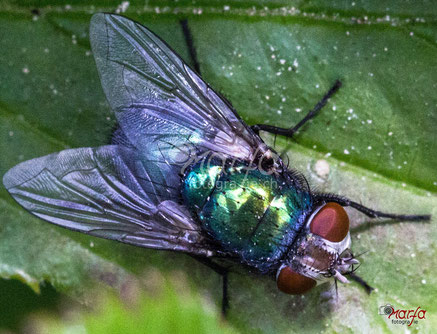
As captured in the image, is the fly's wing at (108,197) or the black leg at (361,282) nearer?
the fly's wing at (108,197)

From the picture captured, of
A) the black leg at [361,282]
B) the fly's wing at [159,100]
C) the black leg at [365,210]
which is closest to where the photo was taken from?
the fly's wing at [159,100]

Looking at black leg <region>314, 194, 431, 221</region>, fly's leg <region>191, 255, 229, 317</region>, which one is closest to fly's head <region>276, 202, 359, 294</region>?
black leg <region>314, 194, 431, 221</region>

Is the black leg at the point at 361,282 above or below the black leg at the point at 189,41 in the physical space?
below

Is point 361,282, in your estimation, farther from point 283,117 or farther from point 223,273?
point 283,117

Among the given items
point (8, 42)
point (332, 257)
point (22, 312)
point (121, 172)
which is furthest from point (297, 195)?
point (8, 42)

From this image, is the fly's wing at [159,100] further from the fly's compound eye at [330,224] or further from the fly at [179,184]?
the fly's compound eye at [330,224]

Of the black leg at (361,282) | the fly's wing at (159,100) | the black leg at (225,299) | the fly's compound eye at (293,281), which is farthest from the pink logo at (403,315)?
the fly's wing at (159,100)

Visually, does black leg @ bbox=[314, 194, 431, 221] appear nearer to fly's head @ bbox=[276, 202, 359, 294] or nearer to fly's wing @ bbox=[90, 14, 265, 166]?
fly's head @ bbox=[276, 202, 359, 294]

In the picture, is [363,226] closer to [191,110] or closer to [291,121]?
[291,121]
